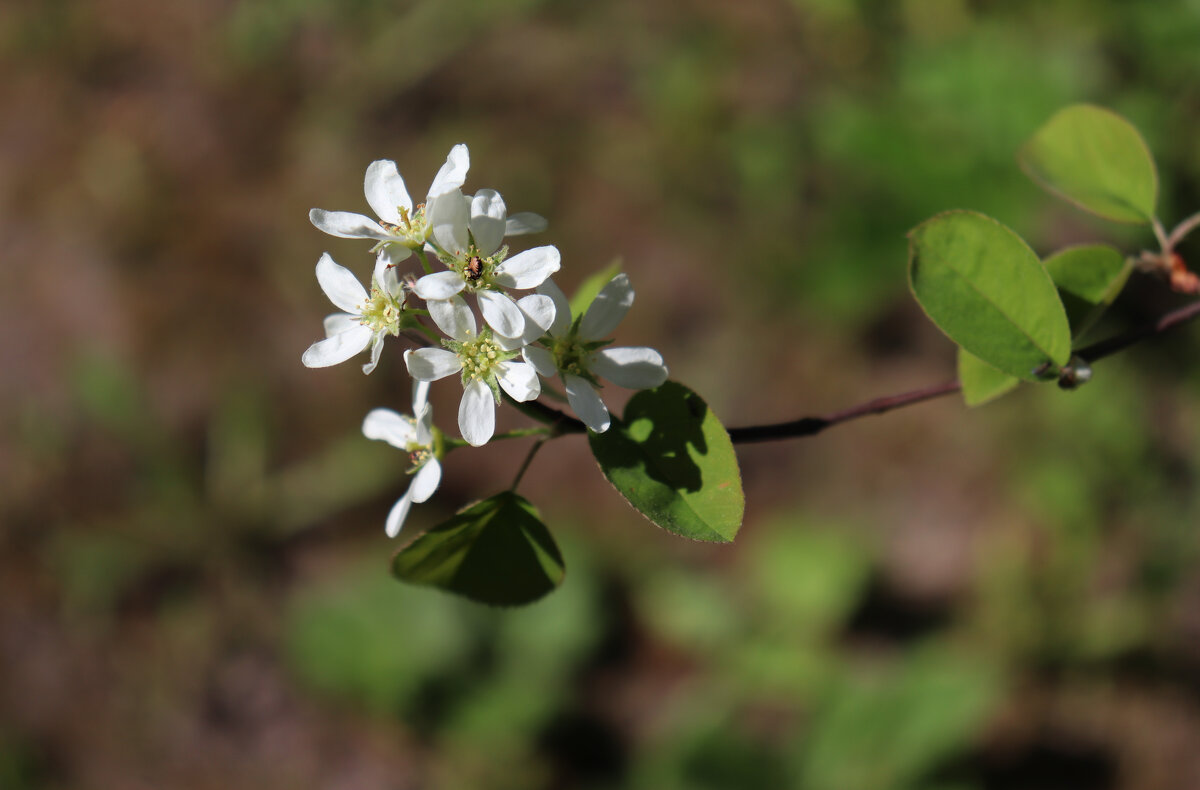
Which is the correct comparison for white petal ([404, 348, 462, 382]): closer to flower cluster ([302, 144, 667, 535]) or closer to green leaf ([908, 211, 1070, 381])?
flower cluster ([302, 144, 667, 535])

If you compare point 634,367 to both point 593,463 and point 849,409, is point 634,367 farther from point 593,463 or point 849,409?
point 593,463

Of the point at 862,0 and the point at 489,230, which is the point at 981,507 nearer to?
the point at 862,0

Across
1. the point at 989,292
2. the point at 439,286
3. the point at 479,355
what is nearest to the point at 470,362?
the point at 479,355

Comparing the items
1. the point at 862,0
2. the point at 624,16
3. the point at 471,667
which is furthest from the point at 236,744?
the point at 862,0

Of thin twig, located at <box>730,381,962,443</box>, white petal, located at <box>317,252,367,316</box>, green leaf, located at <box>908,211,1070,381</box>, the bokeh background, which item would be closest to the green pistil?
white petal, located at <box>317,252,367,316</box>

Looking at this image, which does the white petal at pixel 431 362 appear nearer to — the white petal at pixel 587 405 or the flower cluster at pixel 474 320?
the flower cluster at pixel 474 320

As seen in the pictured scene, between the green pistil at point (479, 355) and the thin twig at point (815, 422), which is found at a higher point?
the green pistil at point (479, 355)

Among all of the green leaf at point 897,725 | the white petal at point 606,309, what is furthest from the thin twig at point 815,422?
the green leaf at point 897,725
